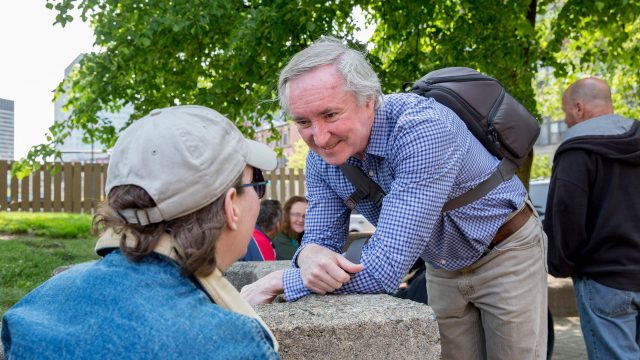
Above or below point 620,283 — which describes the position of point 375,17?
above

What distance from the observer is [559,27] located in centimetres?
844

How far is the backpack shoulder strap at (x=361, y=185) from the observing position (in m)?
2.37

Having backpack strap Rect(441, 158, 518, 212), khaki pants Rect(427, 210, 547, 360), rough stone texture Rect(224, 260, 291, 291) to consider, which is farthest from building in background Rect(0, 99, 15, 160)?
backpack strap Rect(441, 158, 518, 212)

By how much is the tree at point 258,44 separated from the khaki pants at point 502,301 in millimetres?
3964

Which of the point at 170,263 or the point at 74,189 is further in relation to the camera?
the point at 74,189

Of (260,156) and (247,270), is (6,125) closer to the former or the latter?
(247,270)

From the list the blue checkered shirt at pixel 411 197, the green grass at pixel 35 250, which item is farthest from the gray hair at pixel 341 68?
the green grass at pixel 35 250

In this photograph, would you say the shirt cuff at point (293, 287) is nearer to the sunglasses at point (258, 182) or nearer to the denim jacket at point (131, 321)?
the sunglasses at point (258, 182)

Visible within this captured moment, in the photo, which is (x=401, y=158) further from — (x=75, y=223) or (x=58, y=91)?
(x=75, y=223)

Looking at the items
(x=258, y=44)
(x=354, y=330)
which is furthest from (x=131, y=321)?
(x=258, y=44)

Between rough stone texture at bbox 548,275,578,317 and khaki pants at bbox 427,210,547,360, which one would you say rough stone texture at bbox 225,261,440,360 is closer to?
khaki pants at bbox 427,210,547,360

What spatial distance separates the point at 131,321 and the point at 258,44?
581 cm

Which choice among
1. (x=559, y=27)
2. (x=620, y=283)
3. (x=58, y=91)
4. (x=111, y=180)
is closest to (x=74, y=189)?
(x=58, y=91)

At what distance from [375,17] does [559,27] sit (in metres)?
2.36
